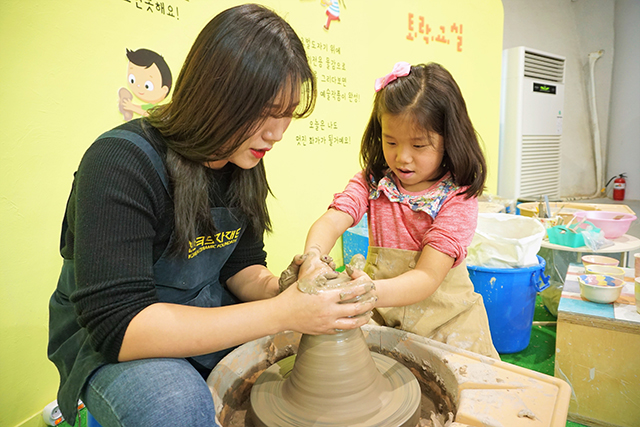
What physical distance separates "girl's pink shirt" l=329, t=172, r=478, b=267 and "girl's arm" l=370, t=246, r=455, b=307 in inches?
1.2

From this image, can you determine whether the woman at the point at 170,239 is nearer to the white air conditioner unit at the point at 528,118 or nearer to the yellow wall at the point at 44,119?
the yellow wall at the point at 44,119

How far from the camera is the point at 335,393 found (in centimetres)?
96

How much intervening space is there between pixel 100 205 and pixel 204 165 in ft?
1.01

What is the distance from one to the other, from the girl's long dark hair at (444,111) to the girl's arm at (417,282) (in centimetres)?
28

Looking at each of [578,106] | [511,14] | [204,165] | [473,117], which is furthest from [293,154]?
[578,106]

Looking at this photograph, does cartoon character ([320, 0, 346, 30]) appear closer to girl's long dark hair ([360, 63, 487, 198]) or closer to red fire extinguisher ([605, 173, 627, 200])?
girl's long dark hair ([360, 63, 487, 198])

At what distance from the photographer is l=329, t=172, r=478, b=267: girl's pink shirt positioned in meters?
1.31

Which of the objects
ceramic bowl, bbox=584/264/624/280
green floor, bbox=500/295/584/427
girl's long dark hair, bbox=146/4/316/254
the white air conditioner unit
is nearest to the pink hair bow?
girl's long dark hair, bbox=146/4/316/254

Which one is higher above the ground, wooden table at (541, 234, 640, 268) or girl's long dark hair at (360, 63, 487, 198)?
girl's long dark hair at (360, 63, 487, 198)

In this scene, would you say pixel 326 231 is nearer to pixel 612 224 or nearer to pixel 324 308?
pixel 324 308

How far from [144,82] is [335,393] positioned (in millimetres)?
1719

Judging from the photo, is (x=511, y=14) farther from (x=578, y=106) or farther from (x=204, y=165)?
(x=204, y=165)

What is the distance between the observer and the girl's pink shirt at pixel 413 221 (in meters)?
1.31

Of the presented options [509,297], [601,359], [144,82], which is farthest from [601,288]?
[144,82]
